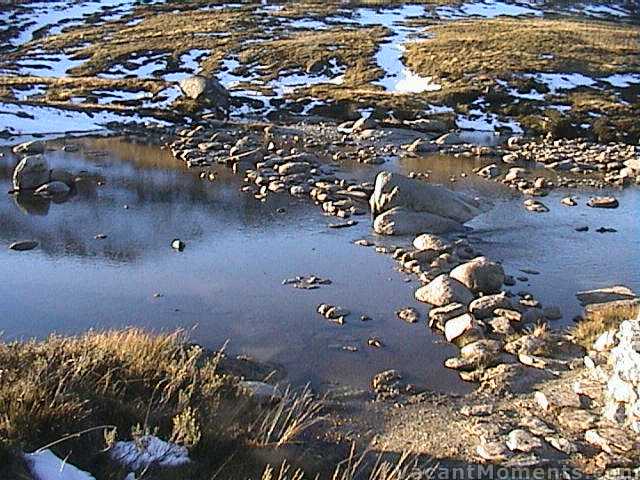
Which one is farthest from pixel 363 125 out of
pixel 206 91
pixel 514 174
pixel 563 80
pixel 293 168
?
pixel 563 80

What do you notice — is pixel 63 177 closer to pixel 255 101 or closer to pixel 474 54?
pixel 255 101

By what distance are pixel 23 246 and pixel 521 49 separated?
54252 millimetres

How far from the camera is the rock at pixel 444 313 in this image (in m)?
13.7

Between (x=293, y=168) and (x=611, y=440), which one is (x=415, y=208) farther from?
(x=611, y=440)

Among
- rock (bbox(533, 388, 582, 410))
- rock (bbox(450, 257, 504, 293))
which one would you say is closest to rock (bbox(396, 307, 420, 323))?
rock (bbox(450, 257, 504, 293))

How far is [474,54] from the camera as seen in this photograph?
6066 centimetres

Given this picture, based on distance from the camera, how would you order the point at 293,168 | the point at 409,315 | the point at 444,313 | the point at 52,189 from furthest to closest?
the point at 293,168 → the point at 52,189 → the point at 409,315 → the point at 444,313

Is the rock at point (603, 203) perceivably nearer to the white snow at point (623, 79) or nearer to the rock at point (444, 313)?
the rock at point (444, 313)

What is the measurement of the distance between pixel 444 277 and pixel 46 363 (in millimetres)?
9764

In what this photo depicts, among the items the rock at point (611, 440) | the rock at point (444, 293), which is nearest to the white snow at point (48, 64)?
the rock at point (444, 293)

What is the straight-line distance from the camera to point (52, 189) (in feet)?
82.0

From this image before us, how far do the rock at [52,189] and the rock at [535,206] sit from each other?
1646cm

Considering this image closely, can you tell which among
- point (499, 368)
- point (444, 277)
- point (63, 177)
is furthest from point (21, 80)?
point (499, 368)

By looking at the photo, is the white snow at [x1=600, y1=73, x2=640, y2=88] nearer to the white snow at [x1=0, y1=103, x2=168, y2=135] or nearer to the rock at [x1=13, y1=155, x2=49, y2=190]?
the white snow at [x1=0, y1=103, x2=168, y2=135]
